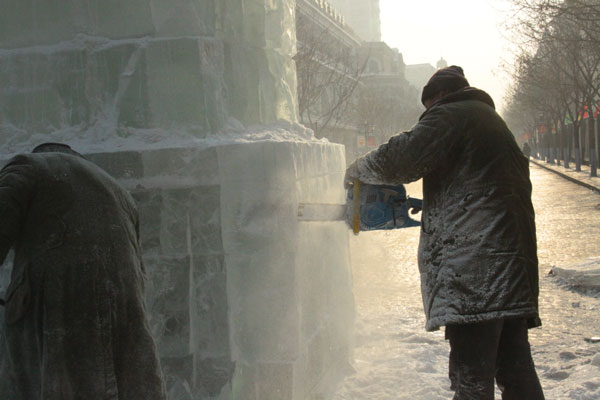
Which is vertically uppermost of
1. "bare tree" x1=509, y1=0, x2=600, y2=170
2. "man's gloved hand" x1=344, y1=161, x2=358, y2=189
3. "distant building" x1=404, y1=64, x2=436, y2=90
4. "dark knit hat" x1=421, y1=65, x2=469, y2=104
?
"distant building" x1=404, y1=64, x2=436, y2=90

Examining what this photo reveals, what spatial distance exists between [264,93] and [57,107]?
41.7 inches

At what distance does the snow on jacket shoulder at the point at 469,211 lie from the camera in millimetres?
2215

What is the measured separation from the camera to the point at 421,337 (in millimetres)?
4395

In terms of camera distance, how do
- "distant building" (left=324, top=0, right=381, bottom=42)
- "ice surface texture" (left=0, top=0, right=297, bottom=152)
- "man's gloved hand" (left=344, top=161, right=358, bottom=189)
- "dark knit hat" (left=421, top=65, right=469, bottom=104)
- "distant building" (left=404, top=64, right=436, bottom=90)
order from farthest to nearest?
1. "distant building" (left=404, top=64, right=436, bottom=90)
2. "distant building" (left=324, top=0, right=381, bottom=42)
3. "ice surface texture" (left=0, top=0, right=297, bottom=152)
4. "man's gloved hand" (left=344, top=161, right=358, bottom=189)
5. "dark knit hat" (left=421, top=65, right=469, bottom=104)

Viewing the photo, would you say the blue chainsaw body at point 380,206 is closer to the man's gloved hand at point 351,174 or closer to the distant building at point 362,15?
the man's gloved hand at point 351,174

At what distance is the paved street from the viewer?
3439 mm

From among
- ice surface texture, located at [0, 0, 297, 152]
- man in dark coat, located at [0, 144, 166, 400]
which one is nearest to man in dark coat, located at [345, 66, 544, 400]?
ice surface texture, located at [0, 0, 297, 152]

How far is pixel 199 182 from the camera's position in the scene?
274 cm

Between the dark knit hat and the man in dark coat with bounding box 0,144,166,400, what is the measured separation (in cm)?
137

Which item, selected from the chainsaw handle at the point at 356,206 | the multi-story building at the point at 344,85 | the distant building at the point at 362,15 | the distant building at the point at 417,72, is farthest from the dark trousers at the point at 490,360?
the distant building at the point at 417,72

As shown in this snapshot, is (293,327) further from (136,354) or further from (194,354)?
(136,354)

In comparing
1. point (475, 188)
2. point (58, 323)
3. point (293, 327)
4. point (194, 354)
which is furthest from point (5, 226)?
point (475, 188)

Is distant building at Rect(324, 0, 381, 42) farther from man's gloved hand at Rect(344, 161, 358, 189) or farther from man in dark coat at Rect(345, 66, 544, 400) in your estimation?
man in dark coat at Rect(345, 66, 544, 400)

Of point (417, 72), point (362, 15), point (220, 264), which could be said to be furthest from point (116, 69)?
point (417, 72)
